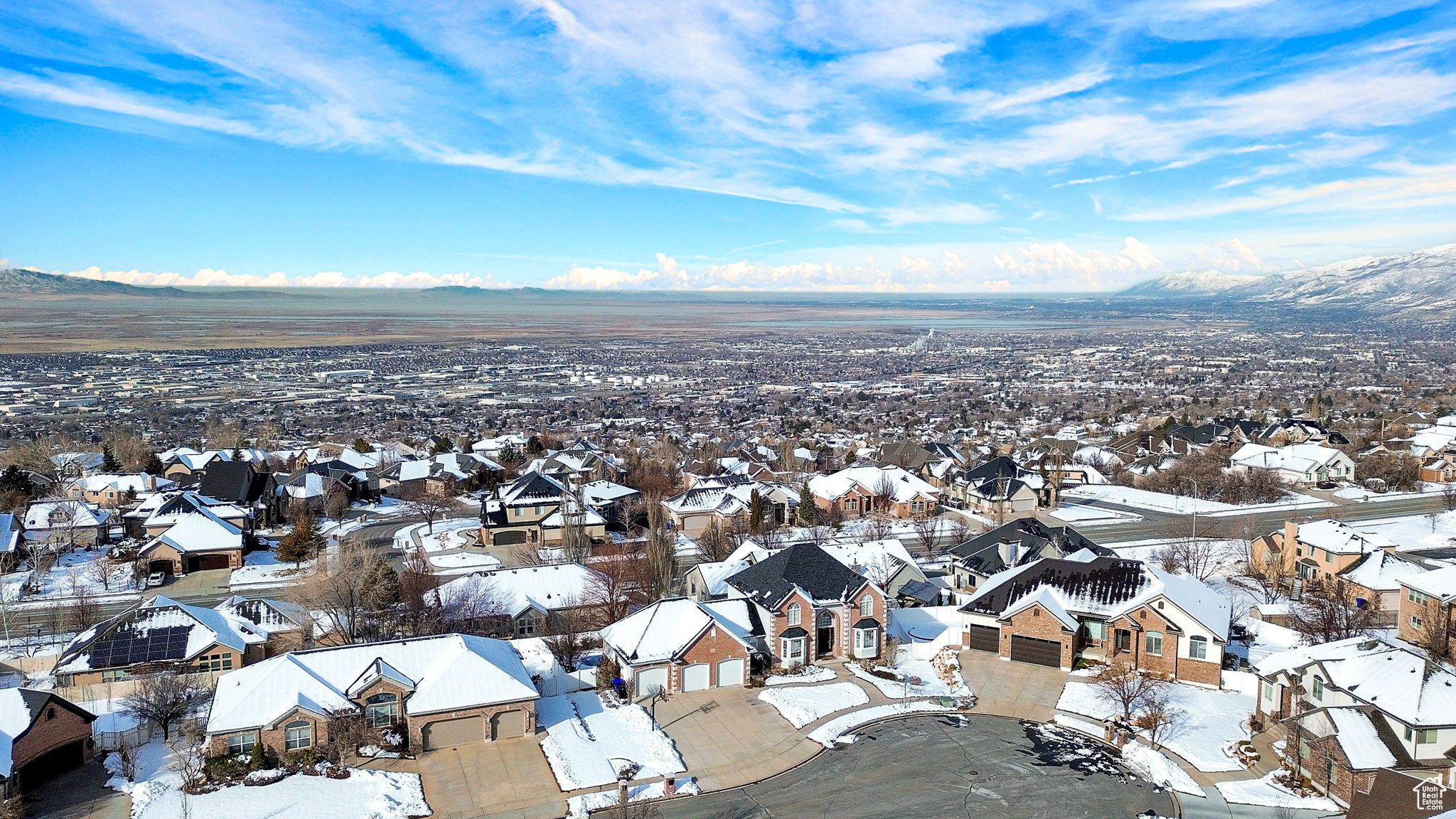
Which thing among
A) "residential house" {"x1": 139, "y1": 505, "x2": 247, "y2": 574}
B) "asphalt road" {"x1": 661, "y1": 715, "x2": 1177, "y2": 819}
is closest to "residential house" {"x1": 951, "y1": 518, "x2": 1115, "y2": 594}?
"asphalt road" {"x1": 661, "y1": 715, "x2": 1177, "y2": 819}

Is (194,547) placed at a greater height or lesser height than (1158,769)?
lesser

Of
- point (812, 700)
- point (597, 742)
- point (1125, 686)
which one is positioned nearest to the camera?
point (597, 742)

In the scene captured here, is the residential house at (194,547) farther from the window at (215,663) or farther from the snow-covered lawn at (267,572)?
the window at (215,663)

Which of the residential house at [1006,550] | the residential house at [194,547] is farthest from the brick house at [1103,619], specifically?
the residential house at [194,547]

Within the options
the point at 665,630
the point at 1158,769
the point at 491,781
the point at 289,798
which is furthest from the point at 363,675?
the point at 1158,769

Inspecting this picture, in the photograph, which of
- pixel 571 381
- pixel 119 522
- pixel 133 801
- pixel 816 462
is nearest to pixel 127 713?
pixel 133 801

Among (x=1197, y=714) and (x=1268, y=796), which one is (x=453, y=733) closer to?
(x=1268, y=796)

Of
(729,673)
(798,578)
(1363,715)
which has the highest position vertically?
(798,578)
